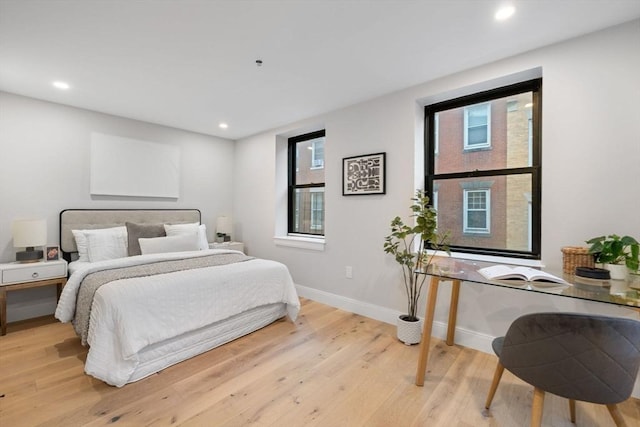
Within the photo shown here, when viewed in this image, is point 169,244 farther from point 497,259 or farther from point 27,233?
point 497,259

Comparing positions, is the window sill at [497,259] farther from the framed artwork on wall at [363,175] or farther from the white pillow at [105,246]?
the white pillow at [105,246]

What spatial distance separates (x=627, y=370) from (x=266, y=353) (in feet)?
6.92

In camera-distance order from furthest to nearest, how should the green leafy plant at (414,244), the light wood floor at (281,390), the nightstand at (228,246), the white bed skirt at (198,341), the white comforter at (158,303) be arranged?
the nightstand at (228,246)
the green leafy plant at (414,244)
the white bed skirt at (198,341)
the white comforter at (158,303)
the light wood floor at (281,390)

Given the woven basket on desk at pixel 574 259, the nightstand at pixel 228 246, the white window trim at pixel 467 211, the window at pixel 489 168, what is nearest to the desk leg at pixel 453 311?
the window at pixel 489 168

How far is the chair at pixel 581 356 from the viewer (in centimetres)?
113

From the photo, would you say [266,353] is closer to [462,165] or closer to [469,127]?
[462,165]

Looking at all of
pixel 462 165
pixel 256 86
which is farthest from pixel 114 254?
pixel 462 165

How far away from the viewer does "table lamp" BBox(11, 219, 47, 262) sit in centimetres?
273

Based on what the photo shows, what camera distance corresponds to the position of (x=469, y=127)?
2.70 meters

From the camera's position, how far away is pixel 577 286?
1569 mm

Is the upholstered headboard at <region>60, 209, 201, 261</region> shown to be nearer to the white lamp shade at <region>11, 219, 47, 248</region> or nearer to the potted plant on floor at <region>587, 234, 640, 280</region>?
the white lamp shade at <region>11, 219, 47, 248</region>

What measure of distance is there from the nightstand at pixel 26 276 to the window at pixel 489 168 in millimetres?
3785

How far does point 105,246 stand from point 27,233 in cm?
63

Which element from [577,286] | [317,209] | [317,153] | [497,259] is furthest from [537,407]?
[317,153]
